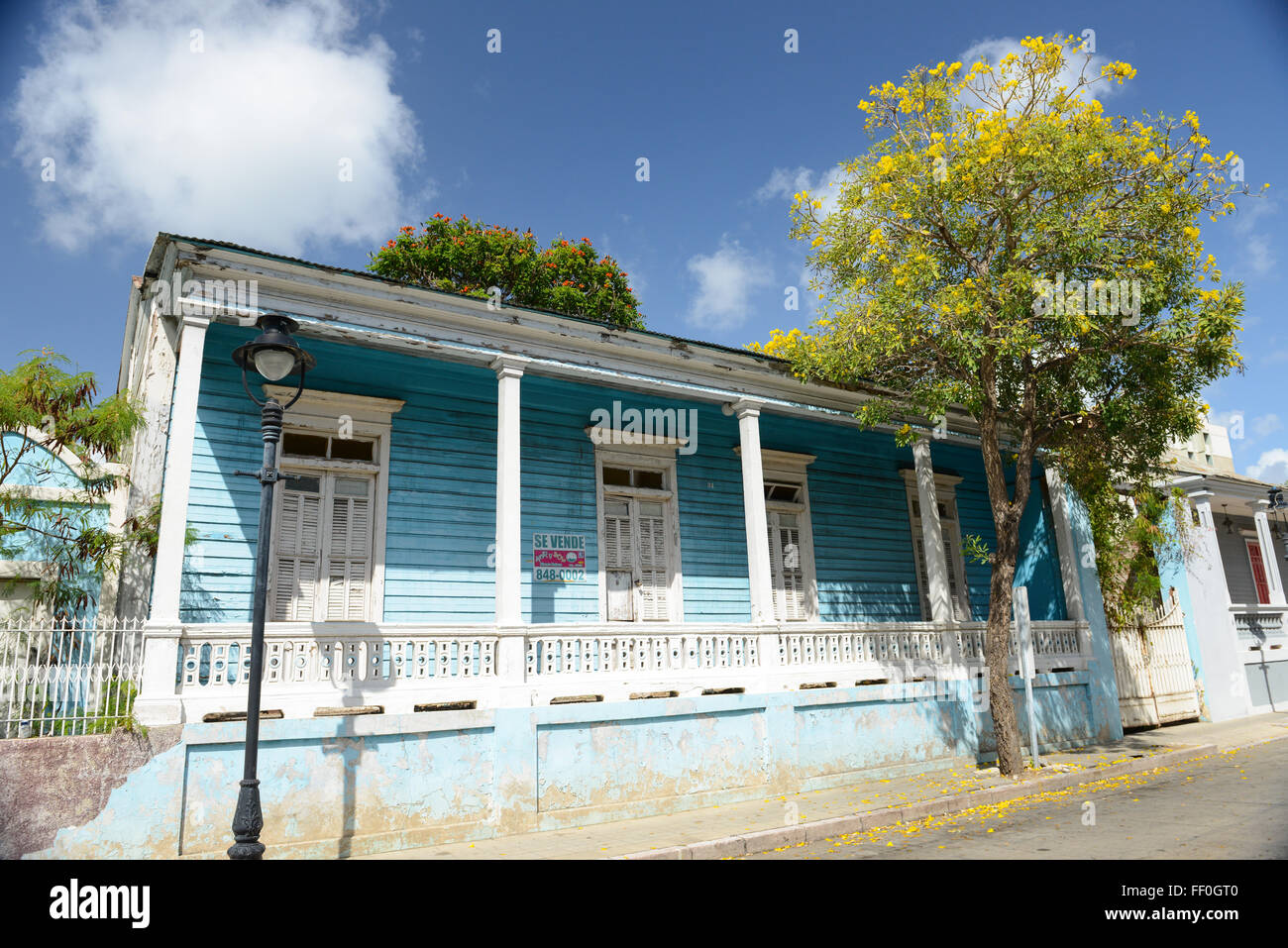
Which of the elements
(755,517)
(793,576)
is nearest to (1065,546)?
(793,576)

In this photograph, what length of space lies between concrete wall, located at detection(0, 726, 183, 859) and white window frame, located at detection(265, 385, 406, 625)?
2799 millimetres

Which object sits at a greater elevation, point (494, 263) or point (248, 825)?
point (494, 263)

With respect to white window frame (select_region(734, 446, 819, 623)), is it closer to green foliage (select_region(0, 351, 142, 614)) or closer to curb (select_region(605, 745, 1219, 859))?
curb (select_region(605, 745, 1219, 859))

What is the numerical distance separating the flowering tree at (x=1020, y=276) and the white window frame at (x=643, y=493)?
2.31 metres

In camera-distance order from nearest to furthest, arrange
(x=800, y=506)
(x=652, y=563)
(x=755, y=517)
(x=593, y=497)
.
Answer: (x=755, y=517)
(x=593, y=497)
(x=652, y=563)
(x=800, y=506)

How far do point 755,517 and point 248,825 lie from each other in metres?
5.98

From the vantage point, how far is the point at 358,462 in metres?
9.02

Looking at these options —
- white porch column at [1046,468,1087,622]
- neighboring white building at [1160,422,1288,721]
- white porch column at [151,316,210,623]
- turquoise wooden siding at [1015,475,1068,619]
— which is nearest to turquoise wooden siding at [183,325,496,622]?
white porch column at [151,316,210,623]

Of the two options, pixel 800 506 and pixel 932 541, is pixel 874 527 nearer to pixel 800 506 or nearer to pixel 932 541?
pixel 800 506
